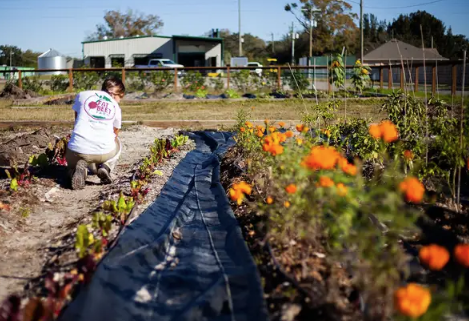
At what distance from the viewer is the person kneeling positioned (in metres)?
5.45

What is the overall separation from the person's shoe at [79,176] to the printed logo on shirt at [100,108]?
0.53m

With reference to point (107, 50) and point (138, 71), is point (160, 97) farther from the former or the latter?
point (107, 50)

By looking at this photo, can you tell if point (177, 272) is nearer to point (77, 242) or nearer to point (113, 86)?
point (77, 242)

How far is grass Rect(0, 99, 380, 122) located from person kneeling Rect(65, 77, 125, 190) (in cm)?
657

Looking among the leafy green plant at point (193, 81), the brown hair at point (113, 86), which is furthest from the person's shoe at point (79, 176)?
the leafy green plant at point (193, 81)

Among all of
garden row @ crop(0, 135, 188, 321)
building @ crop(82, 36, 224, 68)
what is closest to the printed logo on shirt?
garden row @ crop(0, 135, 188, 321)

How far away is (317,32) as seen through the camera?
191 feet

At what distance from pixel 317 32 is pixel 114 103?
5534cm

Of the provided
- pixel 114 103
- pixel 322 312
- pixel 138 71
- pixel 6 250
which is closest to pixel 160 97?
pixel 138 71

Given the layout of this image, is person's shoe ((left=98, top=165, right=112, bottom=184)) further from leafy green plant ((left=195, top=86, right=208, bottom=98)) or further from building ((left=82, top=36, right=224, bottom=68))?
building ((left=82, top=36, right=224, bottom=68))

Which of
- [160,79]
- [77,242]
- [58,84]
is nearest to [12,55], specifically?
[58,84]

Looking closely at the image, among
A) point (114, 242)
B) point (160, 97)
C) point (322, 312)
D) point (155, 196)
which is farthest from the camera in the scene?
point (160, 97)

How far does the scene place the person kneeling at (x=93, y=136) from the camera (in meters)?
5.45

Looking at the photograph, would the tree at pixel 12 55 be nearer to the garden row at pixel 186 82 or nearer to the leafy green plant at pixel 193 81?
the garden row at pixel 186 82
